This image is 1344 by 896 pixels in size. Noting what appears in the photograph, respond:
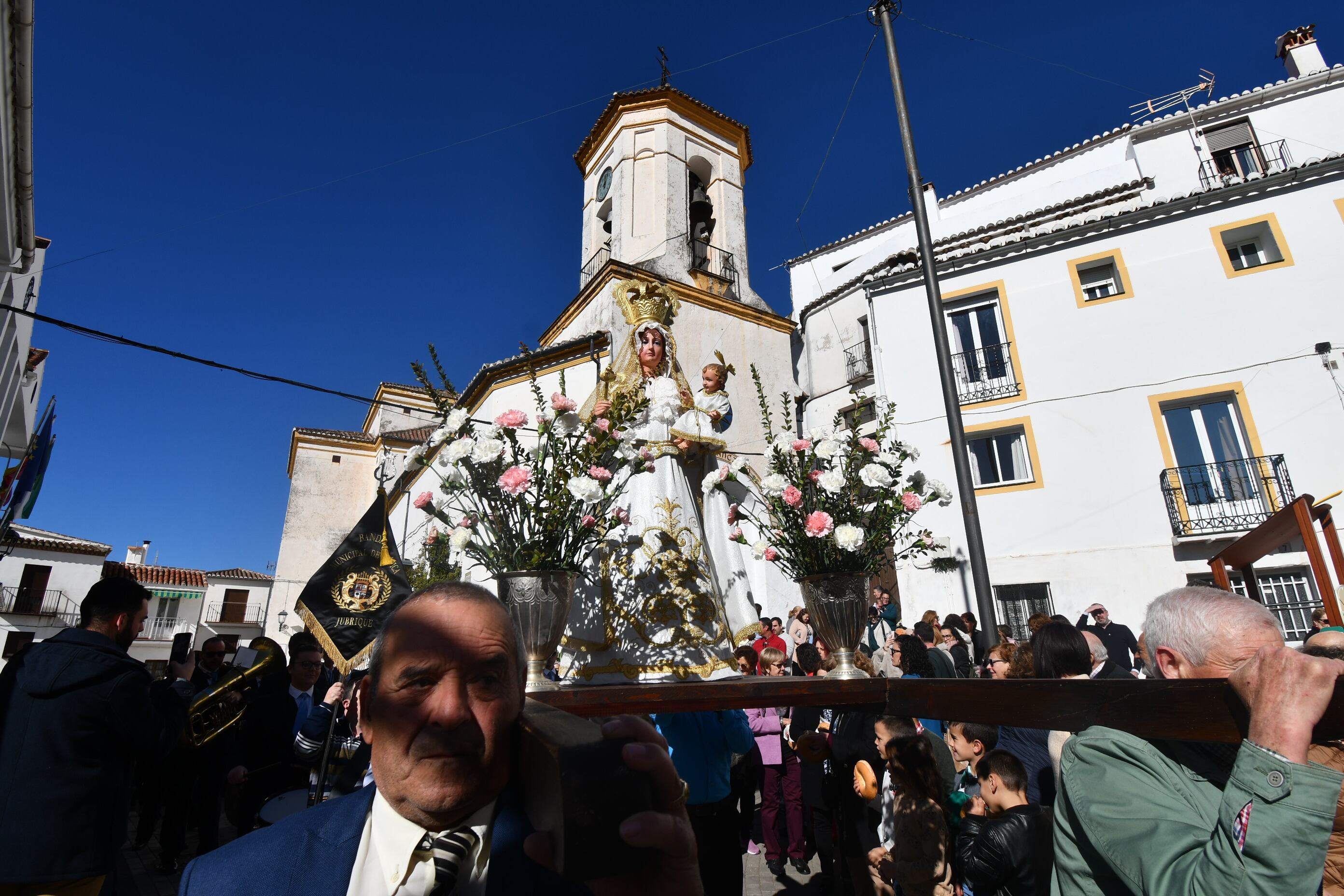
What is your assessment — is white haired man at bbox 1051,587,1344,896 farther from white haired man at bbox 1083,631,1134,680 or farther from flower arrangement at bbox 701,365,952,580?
white haired man at bbox 1083,631,1134,680

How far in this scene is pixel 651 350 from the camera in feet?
17.4

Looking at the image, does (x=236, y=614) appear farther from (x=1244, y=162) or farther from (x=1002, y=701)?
(x=1244, y=162)

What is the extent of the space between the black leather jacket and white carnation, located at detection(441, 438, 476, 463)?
9.39 ft

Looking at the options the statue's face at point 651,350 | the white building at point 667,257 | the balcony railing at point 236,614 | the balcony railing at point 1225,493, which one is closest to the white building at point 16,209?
the statue's face at point 651,350

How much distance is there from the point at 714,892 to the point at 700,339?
12859 mm

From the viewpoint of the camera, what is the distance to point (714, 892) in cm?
369

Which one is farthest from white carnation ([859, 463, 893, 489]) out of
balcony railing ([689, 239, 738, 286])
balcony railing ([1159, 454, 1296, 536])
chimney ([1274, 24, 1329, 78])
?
chimney ([1274, 24, 1329, 78])

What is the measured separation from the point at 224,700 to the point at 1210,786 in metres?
4.78

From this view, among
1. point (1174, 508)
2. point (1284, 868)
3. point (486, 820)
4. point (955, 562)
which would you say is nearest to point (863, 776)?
point (1284, 868)

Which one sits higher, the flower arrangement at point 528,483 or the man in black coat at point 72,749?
→ the flower arrangement at point 528,483

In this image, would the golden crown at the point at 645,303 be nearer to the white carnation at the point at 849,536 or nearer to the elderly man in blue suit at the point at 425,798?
the white carnation at the point at 849,536

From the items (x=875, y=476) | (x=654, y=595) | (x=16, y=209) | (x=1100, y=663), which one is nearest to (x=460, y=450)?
(x=654, y=595)

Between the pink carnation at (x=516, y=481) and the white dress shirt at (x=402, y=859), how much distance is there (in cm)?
196

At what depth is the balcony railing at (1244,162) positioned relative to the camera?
17.4 metres
